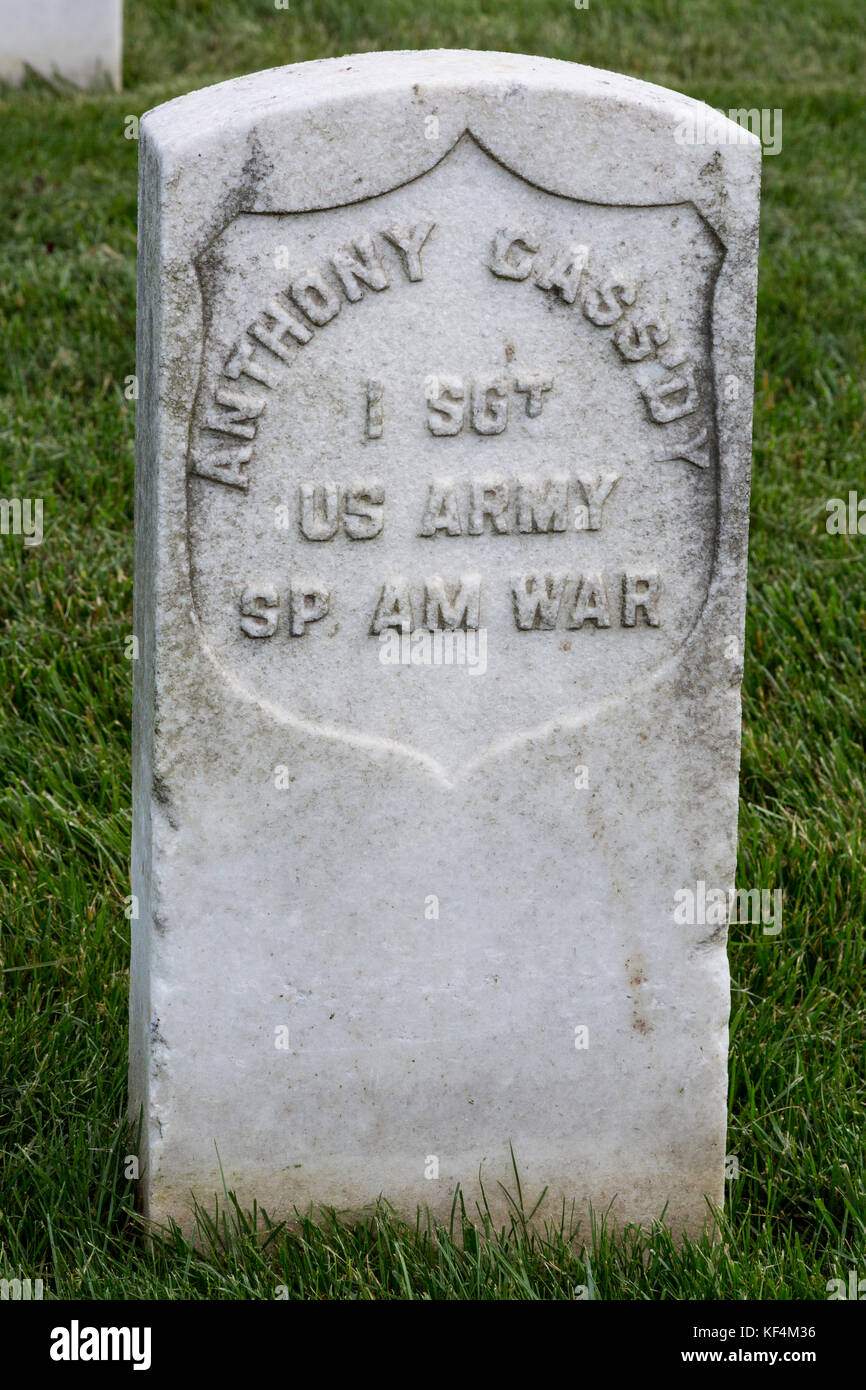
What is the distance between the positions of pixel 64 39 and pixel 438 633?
20.0ft

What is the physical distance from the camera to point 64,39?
723cm

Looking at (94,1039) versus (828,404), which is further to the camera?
(828,404)

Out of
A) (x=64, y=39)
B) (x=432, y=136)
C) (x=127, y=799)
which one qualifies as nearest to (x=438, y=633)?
(x=432, y=136)

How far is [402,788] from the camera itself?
2.18 meters

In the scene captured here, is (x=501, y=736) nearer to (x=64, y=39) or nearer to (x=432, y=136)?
(x=432, y=136)

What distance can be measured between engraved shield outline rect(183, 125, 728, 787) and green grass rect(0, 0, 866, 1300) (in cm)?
→ 70

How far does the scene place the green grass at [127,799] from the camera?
227cm

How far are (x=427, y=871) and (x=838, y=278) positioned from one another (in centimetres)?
412

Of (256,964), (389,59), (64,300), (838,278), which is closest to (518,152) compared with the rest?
(389,59)

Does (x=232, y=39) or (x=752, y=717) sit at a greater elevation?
(x=232, y=39)

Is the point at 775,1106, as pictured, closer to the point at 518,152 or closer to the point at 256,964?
the point at 256,964

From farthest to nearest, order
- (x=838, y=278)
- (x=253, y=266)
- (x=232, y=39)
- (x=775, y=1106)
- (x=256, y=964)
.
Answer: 1. (x=232, y=39)
2. (x=838, y=278)
3. (x=775, y=1106)
4. (x=256, y=964)
5. (x=253, y=266)

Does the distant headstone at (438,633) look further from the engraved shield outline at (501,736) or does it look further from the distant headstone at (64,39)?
the distant headstone at (64,39)

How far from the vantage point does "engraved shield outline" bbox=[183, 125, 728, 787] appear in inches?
76.6
